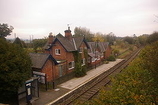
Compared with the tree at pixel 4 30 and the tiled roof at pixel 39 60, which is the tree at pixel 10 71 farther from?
the tree at pixel 4 30

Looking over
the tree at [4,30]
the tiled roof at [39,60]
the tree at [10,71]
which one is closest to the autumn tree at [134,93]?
the tree at [10,71]

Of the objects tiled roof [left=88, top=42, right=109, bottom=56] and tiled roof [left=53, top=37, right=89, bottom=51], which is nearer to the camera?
tiled roof [left=53, top=37, right=89, bottom=51]

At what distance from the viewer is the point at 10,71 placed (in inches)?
485

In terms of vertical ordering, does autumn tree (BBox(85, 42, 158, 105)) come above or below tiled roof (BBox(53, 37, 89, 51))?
below

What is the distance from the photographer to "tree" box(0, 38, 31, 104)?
1193 centimetres

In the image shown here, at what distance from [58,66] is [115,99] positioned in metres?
16.8

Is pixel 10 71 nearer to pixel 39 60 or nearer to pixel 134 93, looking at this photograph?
pixel 39 60

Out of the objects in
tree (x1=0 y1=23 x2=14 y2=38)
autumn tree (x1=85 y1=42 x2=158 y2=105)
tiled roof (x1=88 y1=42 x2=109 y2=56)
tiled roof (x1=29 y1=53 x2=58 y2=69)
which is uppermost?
tree (x1=0 y1=23 x2=14 y2=38)

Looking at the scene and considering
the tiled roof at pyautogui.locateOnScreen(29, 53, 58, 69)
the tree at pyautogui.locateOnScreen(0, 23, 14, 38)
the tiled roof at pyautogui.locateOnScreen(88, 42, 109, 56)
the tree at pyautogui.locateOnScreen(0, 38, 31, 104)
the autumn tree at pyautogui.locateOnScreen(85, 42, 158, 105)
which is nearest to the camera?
the autumn tree at pyautogui.locateOnScreen(85, 42, 158, 105)

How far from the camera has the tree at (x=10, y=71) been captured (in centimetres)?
1193

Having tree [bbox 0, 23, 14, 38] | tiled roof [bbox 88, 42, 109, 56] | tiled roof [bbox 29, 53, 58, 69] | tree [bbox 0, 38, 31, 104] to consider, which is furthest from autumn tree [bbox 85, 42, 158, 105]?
tree [bbox 0, 23, 14, 38]

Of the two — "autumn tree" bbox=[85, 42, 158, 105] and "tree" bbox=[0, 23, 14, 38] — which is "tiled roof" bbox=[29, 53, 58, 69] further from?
"tree" bbox=[0, 23, 14, 38]

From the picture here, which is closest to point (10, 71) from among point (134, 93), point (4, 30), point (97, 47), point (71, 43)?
point (134, 93)

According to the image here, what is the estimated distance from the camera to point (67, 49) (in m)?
24.8
